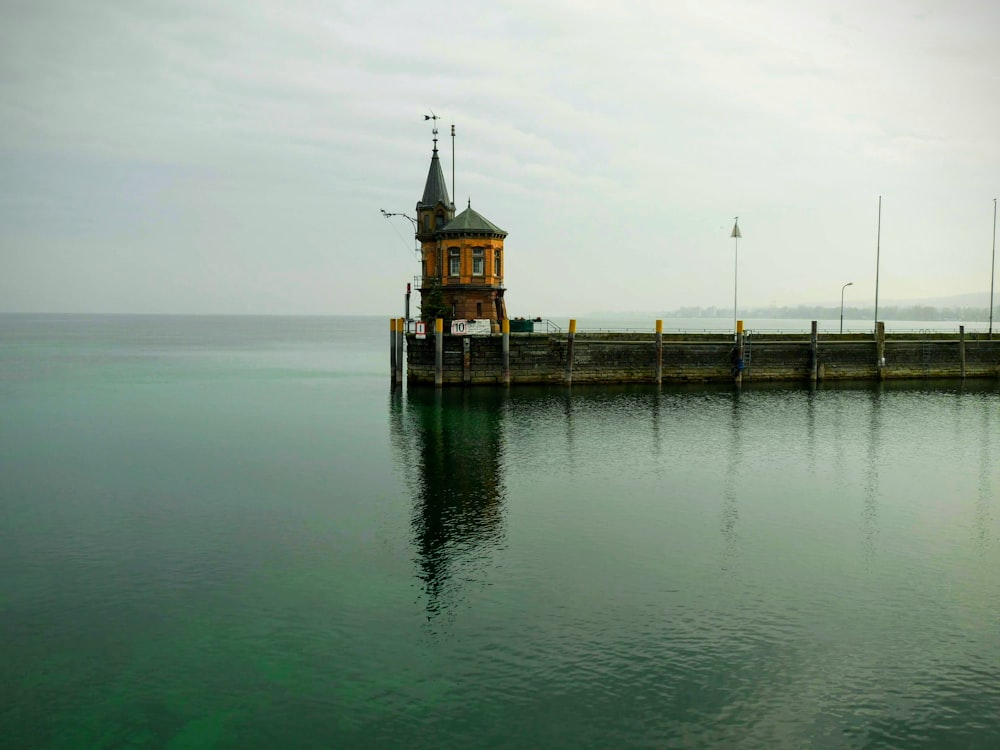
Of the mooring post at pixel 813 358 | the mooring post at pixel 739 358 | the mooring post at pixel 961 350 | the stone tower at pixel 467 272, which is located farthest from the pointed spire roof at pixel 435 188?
the mooring post at pixel 961 350

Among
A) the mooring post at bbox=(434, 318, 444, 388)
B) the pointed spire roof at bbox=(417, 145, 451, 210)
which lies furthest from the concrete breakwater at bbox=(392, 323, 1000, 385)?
the pointed spire roof at bbox=(417, 145, 451, 210)

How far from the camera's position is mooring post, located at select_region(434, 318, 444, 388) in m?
58.5

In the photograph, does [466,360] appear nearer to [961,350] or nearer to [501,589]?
[501,589]

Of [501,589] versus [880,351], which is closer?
[501,589]

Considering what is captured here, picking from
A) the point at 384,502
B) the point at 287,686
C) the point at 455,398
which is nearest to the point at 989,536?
the point at 384,502

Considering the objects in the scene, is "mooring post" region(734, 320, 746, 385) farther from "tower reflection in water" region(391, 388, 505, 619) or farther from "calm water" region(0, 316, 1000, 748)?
"tower reflection in water" region(391, 388, 505, 619)

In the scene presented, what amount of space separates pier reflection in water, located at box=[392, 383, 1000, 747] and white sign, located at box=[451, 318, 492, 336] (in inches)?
667

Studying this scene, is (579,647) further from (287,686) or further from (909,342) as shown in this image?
(909,342)

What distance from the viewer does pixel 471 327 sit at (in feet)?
198

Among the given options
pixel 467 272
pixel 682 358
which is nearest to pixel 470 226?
pixel 467 272

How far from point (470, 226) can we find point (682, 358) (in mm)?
20578

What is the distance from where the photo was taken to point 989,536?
26.3 m

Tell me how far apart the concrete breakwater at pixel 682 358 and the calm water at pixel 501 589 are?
15.9 meters

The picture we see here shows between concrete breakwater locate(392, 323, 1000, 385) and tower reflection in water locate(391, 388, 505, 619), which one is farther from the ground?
concrete breakwater locate(392, 323, 1000, 385)
